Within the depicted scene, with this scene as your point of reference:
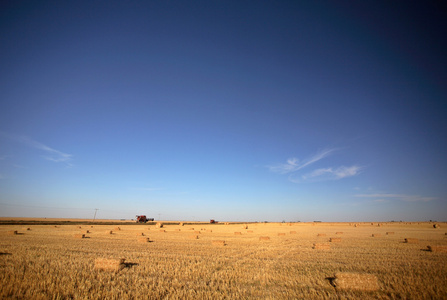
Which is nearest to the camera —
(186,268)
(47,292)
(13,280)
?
(47,292)

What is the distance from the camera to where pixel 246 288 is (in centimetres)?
695

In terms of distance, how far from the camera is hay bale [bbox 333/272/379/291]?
22.0 ft

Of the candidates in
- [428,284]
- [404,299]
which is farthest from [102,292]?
[428,284]

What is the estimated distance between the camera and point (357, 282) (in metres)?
6.74

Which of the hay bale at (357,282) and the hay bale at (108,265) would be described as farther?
the hay bale at (108,265)

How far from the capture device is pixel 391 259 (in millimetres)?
11594

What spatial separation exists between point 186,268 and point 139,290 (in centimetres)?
303

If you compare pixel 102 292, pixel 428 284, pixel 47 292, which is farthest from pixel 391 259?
pixel 47 292

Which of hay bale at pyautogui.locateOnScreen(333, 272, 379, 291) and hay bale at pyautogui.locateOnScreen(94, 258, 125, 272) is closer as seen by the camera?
hay bale at pyautogui.locateOnScreen(333, 272, 379, 291)

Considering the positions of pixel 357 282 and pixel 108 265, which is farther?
pixel 108 265

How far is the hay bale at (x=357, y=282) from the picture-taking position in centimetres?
670

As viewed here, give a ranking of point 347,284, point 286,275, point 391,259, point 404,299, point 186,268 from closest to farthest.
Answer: point 404,299 → point 347,284 → point 286,275 → point 186,268 → point 391,259

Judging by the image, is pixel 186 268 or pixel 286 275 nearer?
pixel 286 275

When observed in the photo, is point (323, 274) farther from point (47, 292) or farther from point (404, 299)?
point (47, 292)
